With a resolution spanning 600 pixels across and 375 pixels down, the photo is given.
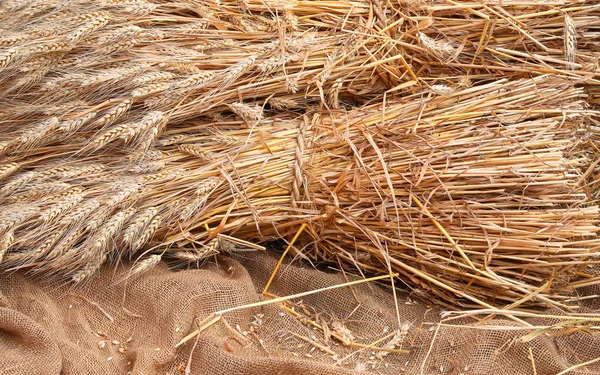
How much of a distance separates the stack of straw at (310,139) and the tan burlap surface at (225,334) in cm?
6

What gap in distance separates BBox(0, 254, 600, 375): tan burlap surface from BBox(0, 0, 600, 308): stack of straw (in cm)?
6

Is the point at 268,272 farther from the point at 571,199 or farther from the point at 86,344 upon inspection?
the point at 571,199

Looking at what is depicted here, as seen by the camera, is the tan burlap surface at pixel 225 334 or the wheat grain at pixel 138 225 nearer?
the tan burlap surface at pixel 225 334

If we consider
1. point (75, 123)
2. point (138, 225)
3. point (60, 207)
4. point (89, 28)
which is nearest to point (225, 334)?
point (138, 225)

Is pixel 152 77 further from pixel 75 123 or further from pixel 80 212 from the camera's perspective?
pixel 80 212

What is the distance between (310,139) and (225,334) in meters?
0.46

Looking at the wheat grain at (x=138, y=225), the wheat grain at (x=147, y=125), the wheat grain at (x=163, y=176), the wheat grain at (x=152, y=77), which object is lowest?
the wheat grain at (x=138, y=225)

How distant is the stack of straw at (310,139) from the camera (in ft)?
4.56

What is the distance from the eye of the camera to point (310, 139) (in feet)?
4.99

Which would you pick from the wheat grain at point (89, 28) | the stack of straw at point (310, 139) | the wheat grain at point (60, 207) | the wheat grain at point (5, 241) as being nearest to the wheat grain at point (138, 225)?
the stack of straw at point (310, 139)

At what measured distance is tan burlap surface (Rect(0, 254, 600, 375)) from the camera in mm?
1267

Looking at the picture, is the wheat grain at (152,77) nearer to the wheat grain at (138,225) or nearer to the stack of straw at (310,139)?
the stack of straw at (310,139)

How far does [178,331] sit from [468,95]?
2.69ft

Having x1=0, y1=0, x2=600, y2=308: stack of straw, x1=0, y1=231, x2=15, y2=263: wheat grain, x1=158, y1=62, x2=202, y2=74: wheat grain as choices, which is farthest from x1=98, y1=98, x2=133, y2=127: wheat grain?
x1=0, y1=231, x2=15, y2=263: wheat grain
